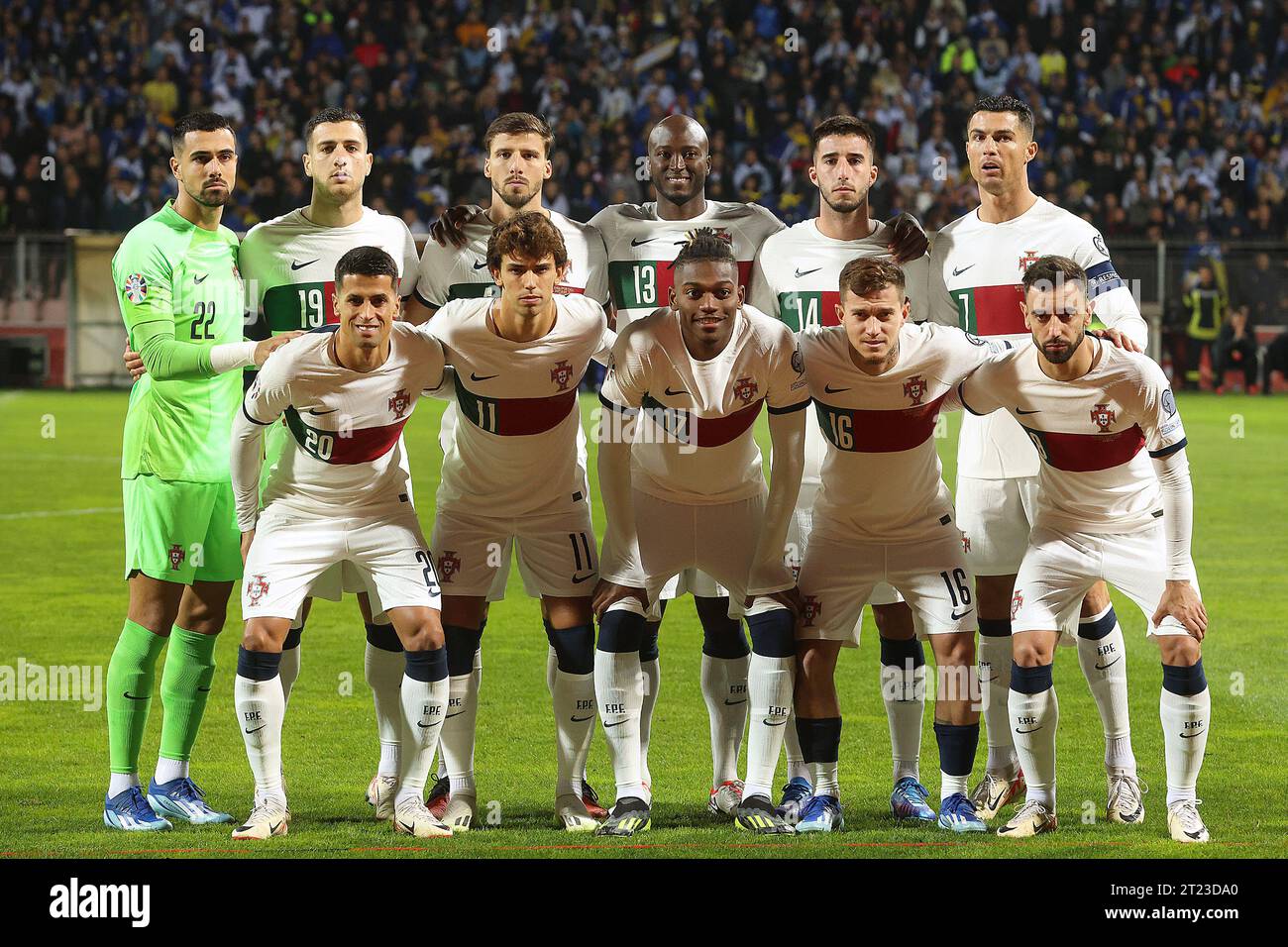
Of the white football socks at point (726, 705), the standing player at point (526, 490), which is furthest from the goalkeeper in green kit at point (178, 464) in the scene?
the white football socks at point (726, 705)

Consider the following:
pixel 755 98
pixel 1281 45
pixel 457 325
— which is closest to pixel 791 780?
pixel 457 325

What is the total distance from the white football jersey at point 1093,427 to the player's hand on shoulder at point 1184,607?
32 cm

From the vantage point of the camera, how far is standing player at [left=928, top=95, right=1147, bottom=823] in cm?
590

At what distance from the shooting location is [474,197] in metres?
23.4

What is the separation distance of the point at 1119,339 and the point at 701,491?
61.1 inches

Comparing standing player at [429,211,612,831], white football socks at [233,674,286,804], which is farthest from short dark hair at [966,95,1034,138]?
white football socks at [233,674,286,804]

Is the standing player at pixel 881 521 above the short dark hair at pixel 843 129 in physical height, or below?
below

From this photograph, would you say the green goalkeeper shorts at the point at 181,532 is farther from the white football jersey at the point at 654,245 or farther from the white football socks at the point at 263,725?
the white football jersey at the point at 654,245

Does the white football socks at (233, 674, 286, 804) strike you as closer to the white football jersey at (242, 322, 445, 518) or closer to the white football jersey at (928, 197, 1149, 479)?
the white football jersey at (242, 322, 445, 518)

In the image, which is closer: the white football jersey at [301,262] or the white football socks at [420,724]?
the white football socks at [420,724]

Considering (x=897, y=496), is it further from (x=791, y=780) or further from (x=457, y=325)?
(x=457, y=325)

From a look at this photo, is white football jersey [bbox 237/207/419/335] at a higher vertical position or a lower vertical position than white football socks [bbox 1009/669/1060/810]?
A: higher

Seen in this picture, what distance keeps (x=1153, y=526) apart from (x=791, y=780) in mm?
1549

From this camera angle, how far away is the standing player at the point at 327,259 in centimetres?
593
